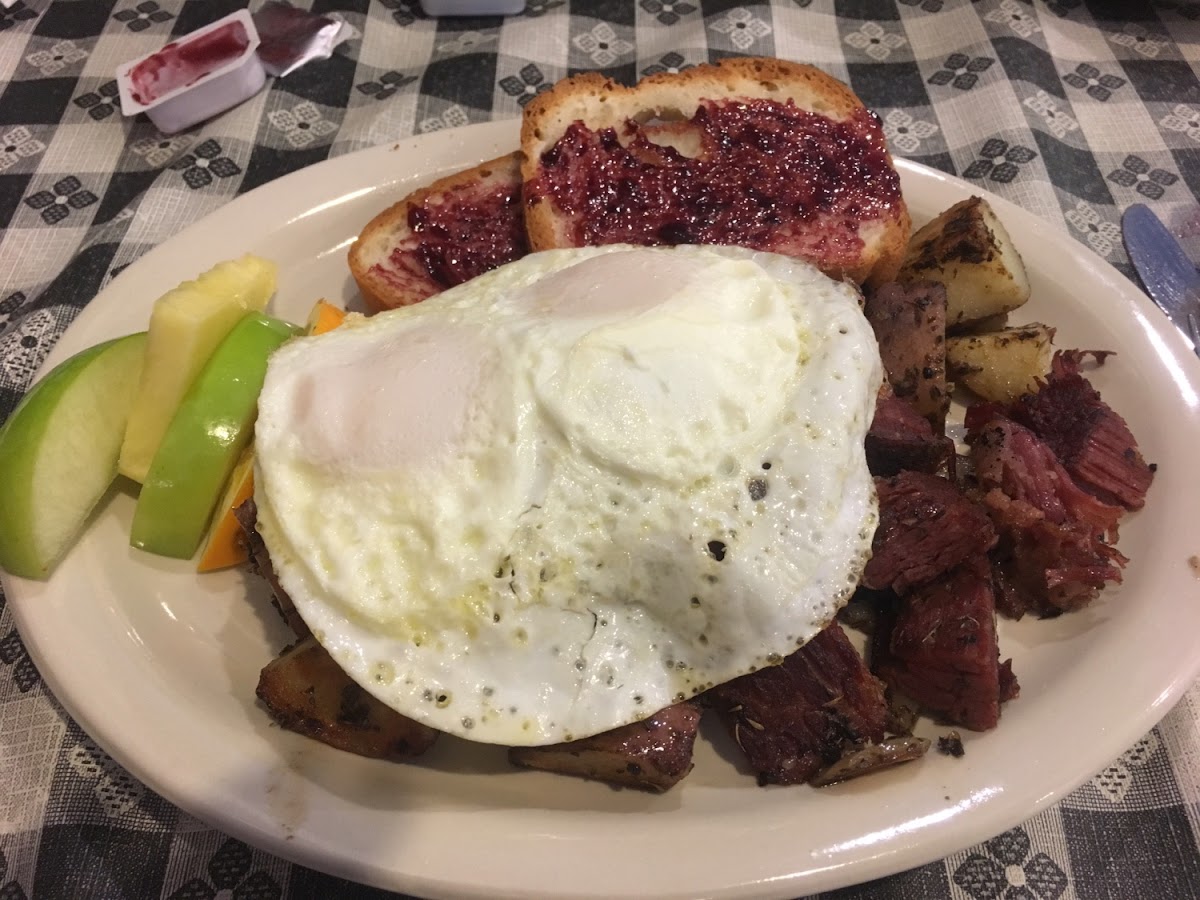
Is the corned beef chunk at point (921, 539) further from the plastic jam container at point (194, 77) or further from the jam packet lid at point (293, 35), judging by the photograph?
the jam packet lid at point (293, 35)

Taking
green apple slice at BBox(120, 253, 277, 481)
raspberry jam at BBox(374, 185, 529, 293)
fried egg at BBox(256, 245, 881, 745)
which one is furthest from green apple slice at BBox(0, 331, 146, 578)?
raspberry jam at BBox(374, 185, 529, 293)

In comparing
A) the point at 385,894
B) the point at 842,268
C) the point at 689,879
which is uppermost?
the point at 842,268

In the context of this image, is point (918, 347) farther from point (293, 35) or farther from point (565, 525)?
point (293, 35)

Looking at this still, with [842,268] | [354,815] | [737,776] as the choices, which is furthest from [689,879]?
[842,268]

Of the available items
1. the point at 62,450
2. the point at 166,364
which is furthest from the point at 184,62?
the point at 62,450

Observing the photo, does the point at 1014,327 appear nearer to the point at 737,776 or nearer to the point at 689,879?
the point at 737,776

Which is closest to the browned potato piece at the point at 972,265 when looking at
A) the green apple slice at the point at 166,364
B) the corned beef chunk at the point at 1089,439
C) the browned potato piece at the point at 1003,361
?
the browned potato piece at the point at 1003,361
